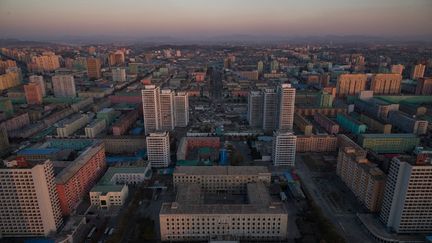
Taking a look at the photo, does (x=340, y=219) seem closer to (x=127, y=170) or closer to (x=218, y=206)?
(x=218, y=206)

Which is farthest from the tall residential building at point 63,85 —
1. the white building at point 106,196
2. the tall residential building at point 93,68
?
the white building at point 106,196

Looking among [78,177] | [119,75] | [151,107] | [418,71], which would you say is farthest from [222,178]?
[418,71]

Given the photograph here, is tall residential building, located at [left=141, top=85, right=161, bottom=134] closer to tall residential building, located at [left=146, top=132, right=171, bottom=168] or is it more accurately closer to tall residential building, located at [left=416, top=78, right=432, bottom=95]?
tall residential building, located at [left=146, top=132, right=171, bottom=168]

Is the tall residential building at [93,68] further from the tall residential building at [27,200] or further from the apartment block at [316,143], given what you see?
the tall residential building at [27,200]

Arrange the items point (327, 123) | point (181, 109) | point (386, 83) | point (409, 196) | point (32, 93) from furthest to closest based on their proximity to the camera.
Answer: point (386, 83)
point (32, 93)
point (181, 109)
point (327, 123)
point (409, 196)

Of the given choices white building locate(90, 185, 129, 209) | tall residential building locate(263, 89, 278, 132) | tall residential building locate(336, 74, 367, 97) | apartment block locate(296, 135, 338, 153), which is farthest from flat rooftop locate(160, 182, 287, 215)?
tall residential building locate(336, 74, 367, 97)

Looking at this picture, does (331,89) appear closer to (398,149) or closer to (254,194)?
(398,149)
